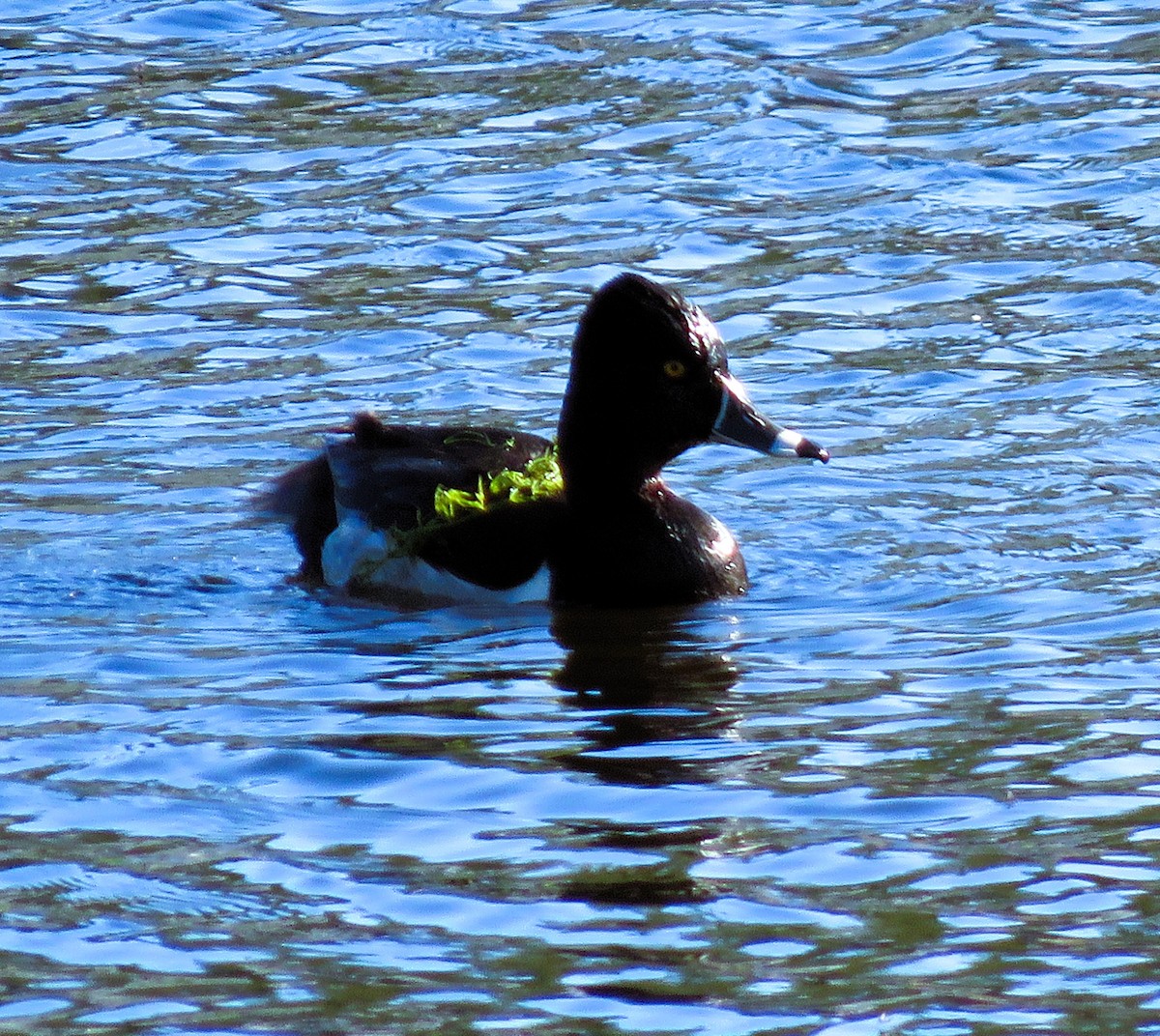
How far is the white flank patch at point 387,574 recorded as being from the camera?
26.2 ft

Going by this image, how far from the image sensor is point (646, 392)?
26.2ft

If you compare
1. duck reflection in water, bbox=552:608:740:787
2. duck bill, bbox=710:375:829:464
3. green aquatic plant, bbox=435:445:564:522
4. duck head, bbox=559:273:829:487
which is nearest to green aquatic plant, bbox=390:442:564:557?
green aquatic plant, bbox=435:445:564:522

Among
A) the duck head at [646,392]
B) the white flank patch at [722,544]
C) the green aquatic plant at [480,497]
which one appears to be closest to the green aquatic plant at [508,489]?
the green aquatic plant at [480,497]

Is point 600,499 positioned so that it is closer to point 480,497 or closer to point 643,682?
point 480,497

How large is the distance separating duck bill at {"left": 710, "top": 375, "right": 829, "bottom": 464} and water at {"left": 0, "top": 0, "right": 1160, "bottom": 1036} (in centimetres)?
45

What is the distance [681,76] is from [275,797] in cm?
915

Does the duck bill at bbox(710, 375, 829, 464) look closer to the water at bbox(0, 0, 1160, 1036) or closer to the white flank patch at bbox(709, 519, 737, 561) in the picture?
the white flank patch at bbox(709, 519, 737, 561)

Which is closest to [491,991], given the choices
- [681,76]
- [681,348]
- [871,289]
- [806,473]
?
[681,348]

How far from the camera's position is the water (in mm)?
4930

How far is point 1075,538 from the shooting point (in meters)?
8.19

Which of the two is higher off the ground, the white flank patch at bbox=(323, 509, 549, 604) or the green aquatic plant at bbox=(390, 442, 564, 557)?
the green aquatic plant at bbox=(390, 442, 564, 557)

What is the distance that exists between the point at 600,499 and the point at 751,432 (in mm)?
534

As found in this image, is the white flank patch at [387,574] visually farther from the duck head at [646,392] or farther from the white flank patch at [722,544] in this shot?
the white flank patch at [722,544]

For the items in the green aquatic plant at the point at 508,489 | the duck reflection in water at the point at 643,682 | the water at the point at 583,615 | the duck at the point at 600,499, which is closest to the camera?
the water at the point at 583,615
